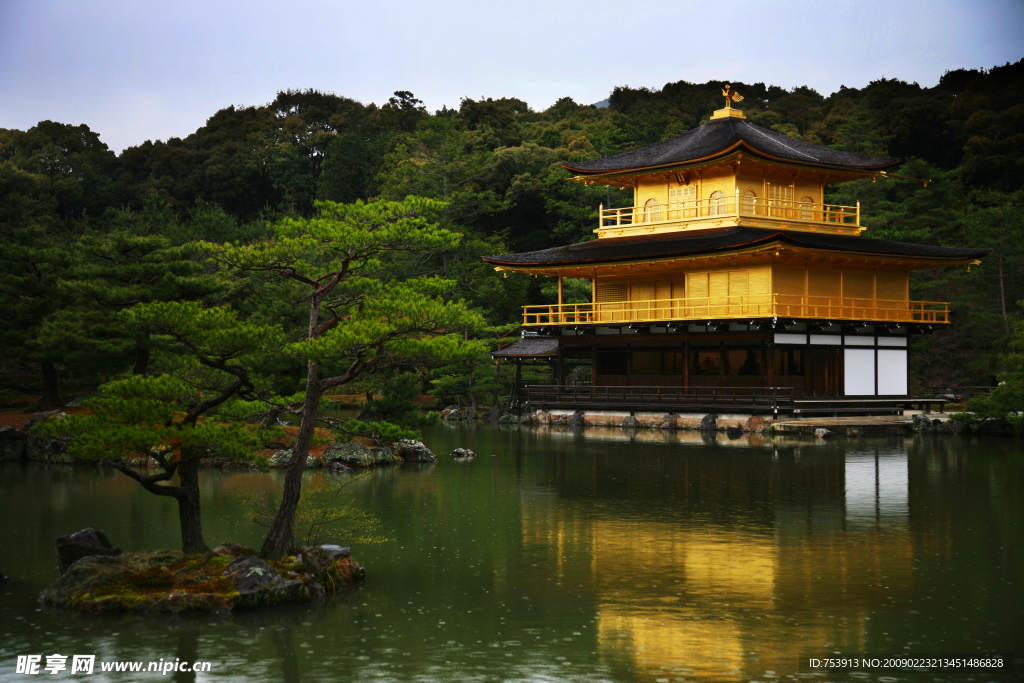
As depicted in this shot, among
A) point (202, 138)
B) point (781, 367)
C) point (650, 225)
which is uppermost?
point (202, 138)

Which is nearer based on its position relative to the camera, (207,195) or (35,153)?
(35,153)

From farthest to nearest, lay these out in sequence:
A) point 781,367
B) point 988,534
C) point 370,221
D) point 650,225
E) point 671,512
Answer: point 650,225 < point 781,367 < point 671,512 < point 988,534 < point 370,221

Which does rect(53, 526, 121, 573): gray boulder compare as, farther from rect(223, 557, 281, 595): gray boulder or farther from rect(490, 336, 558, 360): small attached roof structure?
rect(490, 336, 558, 360): small attached roof structure

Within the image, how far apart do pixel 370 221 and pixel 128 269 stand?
16.1m

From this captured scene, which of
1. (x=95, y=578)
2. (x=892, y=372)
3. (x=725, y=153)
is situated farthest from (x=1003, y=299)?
(x=95, y=578)

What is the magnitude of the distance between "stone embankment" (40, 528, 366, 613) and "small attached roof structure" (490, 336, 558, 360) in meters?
29.9

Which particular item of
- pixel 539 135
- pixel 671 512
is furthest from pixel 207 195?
pixel 671 512

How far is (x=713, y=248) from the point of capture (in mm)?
34000

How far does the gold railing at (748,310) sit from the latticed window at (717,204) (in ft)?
13.6

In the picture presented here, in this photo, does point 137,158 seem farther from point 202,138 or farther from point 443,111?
point 443,111

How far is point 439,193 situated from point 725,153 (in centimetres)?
2402

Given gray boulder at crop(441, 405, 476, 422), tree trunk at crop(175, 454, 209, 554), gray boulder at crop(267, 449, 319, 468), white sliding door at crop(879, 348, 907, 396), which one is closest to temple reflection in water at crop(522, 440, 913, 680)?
tree trunk at crop(175, 454, 209, 554)

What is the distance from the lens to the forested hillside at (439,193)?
2694 cm

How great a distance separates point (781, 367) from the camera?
34719mm
